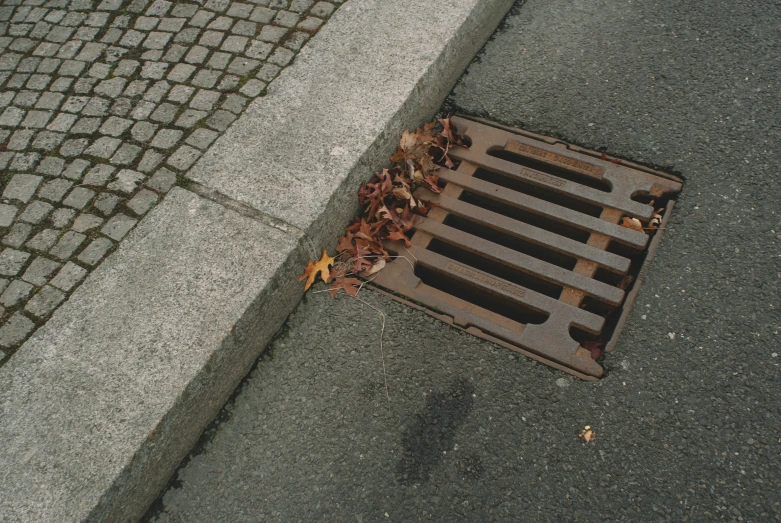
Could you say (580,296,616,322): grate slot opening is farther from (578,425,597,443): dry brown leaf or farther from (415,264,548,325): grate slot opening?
(578,425,597,443): dry brown leaf

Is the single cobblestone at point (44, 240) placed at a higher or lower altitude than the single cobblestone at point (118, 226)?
lower

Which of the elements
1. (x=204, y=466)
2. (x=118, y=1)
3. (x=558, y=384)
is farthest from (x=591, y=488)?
(x=118, y=1)

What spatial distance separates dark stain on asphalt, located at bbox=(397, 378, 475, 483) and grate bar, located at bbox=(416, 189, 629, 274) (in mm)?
704

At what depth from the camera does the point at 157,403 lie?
1.83 metres

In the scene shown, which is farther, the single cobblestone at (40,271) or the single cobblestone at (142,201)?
the single cobblestone at (142,201)

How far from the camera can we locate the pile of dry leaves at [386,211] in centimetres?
232

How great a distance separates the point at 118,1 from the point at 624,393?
11.1 ft

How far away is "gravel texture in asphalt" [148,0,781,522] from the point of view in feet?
5.89

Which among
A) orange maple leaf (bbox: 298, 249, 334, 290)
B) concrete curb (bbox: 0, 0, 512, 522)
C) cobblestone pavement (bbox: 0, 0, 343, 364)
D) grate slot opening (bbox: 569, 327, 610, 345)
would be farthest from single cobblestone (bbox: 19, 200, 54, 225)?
grate slot opening (bbox: 569, 327, 610, 345)

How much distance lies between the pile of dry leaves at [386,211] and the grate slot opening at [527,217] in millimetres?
193

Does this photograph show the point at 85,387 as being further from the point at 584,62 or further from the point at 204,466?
the point at 584,62

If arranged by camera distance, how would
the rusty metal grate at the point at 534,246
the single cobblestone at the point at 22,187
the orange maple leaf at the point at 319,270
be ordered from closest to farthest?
1. the rusty metal grate at the point at 534,246
2. the orange maple leaf at the point at 319,270
3. the single cobblestone at the point at 22,187

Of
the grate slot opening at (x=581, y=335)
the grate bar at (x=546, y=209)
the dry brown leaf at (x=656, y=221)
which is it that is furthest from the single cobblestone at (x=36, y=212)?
the dry brown leaf at (x=656, y=221)

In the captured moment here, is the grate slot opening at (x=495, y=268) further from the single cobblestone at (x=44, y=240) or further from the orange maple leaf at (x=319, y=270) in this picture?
the single cobblestone at (x=44, y=240)
